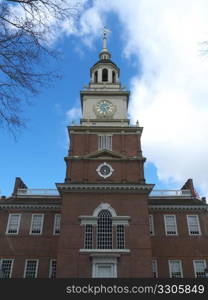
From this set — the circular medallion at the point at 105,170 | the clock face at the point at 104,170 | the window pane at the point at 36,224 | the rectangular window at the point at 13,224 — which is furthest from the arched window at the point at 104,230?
the rectangular window at the point at 13,224

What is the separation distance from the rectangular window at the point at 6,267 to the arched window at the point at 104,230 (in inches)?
380

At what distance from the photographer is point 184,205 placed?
31.1 m

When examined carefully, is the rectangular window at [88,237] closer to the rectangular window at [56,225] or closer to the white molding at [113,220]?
the white molding at [113,220]

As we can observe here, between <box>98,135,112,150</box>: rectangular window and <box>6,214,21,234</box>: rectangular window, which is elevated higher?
<box>98,135,112,150</box>: rectangular window

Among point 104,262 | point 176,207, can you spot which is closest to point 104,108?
point 176,207

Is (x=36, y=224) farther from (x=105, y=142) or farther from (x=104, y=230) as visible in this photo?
(x=105, y=142)

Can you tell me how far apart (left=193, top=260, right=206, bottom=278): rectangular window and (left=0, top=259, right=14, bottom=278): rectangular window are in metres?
16.7

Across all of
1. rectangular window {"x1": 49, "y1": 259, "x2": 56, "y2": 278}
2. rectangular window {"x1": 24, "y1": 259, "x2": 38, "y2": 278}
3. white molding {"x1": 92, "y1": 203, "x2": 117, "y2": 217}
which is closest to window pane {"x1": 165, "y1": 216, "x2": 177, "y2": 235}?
white molding {"x1": 92, "y1": 203, "x2": 117, "y2": 217}

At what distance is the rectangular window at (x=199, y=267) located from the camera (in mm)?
28656

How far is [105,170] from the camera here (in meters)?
27.9

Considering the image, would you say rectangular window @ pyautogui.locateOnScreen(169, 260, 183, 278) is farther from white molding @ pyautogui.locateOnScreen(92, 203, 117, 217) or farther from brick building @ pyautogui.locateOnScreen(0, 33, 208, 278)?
white molding @ pyautogui.locateOnScreen(92, 203, 117, 217)

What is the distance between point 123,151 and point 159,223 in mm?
8042

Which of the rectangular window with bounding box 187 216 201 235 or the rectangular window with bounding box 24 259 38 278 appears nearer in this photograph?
the rectangular window with bounding box 24 259 38 278

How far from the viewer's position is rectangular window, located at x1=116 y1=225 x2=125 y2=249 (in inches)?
964
